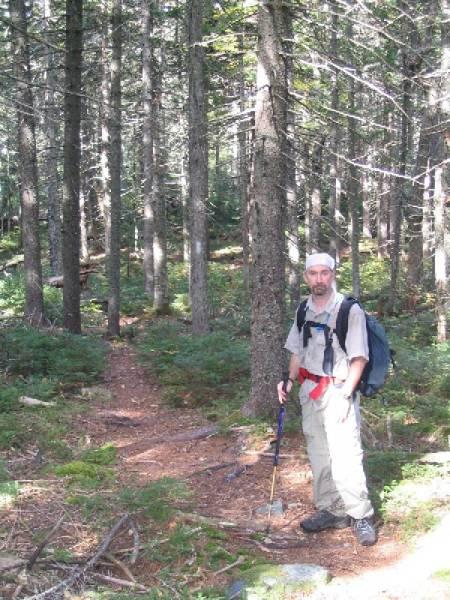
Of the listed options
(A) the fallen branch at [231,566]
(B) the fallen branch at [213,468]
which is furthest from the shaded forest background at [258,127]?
(A) the fallen branch at [231,566]

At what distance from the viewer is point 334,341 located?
5.19m

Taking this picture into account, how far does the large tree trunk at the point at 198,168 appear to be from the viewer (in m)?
13.6

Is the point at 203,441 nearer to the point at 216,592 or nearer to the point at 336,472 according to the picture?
the point at 336,472

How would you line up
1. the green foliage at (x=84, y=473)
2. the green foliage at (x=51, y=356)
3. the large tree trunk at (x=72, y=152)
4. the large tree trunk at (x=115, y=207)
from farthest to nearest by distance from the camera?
the large tree trunk at (x=115, y=207) → the large tree trunk at (x=72, y=152) → the green foliage at (x=51, y=356) → the green foliage at (x=84, y=473)

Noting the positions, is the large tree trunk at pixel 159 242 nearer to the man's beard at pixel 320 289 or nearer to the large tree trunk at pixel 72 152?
the large tree trunk at pixel 72 152

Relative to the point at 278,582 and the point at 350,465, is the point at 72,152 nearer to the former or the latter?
the point at 350,465

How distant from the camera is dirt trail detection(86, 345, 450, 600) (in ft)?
16.2

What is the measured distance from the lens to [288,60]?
7.61 m

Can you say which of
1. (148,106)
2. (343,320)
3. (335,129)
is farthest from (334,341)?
(335,129)

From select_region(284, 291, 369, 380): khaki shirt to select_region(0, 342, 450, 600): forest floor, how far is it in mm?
1444

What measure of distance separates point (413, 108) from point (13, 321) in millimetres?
13674

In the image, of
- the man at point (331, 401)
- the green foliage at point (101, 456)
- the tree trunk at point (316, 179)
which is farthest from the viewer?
the tree trunk at point (316, 179)

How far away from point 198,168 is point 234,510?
→ 9.63 meters

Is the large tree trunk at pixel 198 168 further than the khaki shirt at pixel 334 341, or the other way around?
the large tree trunk at pixel 198 168
